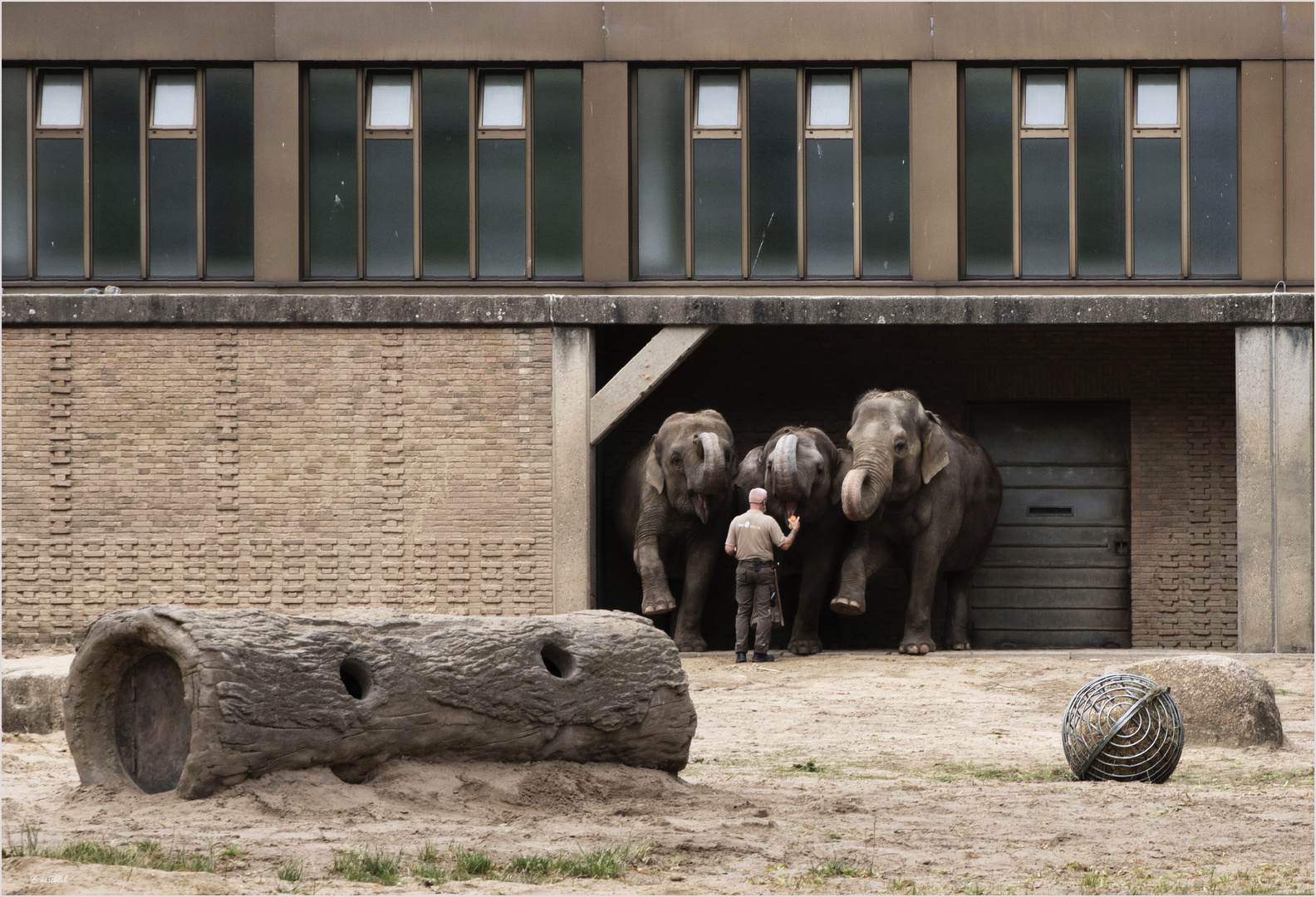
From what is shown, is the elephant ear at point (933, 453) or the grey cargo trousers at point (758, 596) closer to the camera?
the grey cargo trousers at point (758, 596)

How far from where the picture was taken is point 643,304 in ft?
54.2

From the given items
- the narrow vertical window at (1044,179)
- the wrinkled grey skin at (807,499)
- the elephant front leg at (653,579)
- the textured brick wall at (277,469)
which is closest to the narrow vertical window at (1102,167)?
the narrow vertical window at (1044,179)

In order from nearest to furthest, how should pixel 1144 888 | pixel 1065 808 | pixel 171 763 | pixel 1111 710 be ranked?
pixel 1144 888
pixel 171 763
pixel 1065 808
pixel 1111 710

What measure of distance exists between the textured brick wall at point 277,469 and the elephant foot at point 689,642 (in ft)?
4.54

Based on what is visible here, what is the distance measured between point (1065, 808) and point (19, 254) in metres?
14.9

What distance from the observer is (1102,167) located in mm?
18578

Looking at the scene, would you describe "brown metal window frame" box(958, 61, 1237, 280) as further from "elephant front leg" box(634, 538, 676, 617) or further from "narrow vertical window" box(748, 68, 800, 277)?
"elephant front leg" box(634, 538, 676, 617)

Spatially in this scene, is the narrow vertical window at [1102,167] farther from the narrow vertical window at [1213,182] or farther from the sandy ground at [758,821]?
the sandy ground at [758,821]

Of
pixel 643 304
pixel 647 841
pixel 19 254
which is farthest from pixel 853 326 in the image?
pixel 647 841

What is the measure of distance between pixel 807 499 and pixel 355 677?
8476mm

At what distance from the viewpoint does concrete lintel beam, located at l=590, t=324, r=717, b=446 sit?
16.4 m

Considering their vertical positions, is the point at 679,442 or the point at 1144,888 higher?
the point at 679,442

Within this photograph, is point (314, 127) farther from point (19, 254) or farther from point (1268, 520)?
point (1268, 520)

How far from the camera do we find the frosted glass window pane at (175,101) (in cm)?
1888
